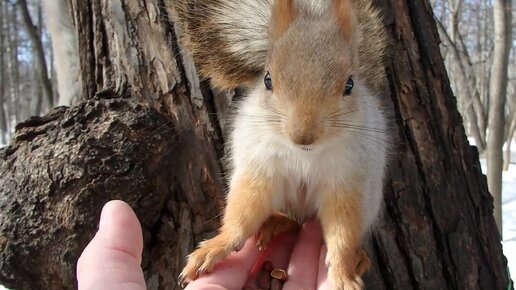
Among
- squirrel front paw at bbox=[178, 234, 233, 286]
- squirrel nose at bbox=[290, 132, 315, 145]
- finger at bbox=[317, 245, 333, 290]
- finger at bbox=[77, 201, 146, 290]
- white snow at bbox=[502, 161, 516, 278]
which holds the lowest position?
white snow at bbox=[502, 161, 516, 278]

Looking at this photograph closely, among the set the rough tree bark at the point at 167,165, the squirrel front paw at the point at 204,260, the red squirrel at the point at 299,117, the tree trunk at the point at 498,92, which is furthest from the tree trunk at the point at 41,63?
the squirrel front paw at the point at 204,260

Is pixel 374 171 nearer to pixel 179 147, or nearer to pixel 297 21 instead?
pixel 297 21

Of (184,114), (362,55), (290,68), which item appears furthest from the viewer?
(184,114)

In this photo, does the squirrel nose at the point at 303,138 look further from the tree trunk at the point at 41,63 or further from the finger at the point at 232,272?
the tree trunk at the point at 41,63

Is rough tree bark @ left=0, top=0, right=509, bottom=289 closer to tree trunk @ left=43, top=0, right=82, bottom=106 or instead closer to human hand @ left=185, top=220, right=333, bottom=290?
human hand @ left=185, top=220, right=333, bottom=290

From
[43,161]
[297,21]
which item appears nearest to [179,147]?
[43,161]

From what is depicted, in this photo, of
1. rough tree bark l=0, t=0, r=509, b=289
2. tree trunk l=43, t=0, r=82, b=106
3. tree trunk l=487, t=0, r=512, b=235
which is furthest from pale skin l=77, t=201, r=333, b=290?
tree trunk l=487, t=0, r=512, b=235
